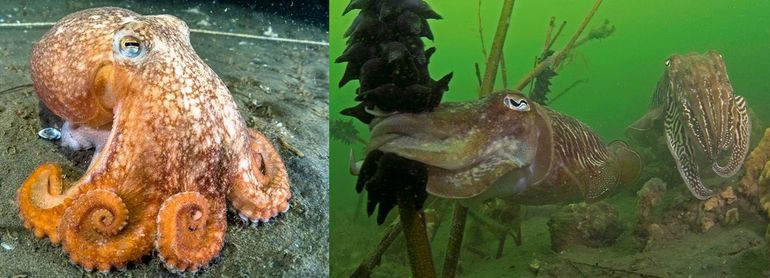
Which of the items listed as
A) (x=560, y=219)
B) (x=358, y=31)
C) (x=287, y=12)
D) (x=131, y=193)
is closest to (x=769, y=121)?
(x=560, y=219)

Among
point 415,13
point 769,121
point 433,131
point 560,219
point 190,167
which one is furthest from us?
point 190,167

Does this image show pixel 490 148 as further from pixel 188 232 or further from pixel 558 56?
pixel 188 232

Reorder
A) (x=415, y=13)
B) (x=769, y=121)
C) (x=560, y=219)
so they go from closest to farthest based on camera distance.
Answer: (x=415, y=13) < (x=560, y=219) < (x=769, y=121)

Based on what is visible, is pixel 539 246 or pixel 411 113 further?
pixel 539 246

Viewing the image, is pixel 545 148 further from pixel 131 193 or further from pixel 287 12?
pixel 287 12

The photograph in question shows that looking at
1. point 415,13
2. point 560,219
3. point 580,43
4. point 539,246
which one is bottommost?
Answer: point 539,246

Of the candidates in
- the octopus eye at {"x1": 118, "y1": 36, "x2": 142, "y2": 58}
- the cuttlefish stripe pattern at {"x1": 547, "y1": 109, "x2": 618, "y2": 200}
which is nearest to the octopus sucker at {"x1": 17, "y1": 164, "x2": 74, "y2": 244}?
the octopus eye at {"x1": 118, "y1": 36, "x2": 142, "y2": 58}
